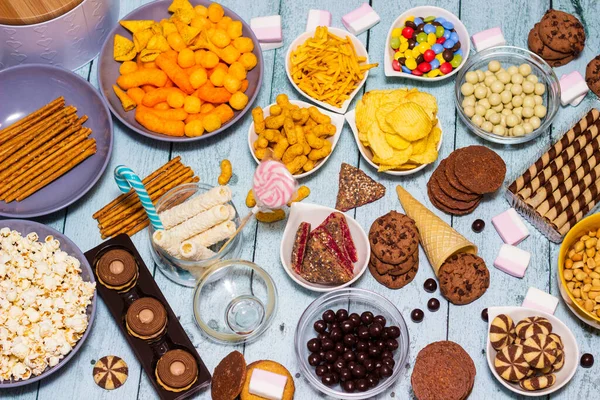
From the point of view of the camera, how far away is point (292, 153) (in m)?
2.52

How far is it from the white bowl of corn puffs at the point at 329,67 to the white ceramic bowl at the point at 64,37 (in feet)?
1.97

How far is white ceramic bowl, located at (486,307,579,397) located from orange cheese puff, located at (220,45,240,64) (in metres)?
1.08

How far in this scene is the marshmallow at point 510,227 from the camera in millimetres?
2574

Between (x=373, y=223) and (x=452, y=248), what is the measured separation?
0.24 metres

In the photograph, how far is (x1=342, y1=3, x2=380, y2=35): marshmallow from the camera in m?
2.80

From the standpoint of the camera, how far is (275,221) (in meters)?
2.62

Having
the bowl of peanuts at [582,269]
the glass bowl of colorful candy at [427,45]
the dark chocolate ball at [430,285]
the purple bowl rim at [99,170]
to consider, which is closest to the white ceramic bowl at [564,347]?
the bowl of peanuts at [582,269]

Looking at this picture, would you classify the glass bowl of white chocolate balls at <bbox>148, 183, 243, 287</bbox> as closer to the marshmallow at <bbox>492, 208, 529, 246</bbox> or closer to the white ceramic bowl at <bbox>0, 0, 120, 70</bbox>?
the white ceramic bowl at <bbox>0, 0, 120, 70</bbox>

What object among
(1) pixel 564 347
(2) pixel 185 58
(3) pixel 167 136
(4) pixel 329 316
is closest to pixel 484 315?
(1) pixel 564 347

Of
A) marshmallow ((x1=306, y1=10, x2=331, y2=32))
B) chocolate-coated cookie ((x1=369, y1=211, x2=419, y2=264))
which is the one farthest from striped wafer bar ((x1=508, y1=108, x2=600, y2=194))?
marshmallow ((x1=306, y1=10, x2=331, y2=32))

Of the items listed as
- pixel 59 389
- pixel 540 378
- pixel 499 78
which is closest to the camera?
pixel 540 378

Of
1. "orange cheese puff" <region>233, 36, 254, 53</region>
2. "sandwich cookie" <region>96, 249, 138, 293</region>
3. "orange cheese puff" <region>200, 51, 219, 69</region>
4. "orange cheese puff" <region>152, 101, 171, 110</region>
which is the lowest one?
"sandwich cookie" <region>96, 249, 138, 293</region>

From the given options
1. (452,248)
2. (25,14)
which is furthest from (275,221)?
(25,14)

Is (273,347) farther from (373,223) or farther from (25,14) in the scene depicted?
(25,14)
